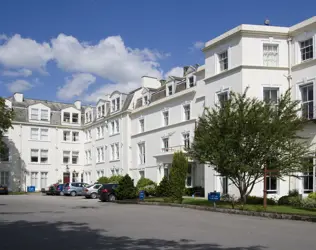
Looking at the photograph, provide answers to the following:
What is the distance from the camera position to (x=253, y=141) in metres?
22.7

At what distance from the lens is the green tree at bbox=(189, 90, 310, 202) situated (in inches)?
885

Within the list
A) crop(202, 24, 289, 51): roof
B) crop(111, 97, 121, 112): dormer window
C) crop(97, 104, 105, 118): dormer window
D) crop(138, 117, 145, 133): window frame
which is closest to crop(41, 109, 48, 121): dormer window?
crop(97, 104, 105, 118): dormer window

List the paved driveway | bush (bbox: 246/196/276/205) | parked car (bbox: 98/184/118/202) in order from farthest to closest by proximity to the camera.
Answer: parked car (bbox: 98/184/118/202) < bush (bbox: 246/196/276/205) < the paved driveway

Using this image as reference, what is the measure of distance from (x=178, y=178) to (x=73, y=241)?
55.1 feet

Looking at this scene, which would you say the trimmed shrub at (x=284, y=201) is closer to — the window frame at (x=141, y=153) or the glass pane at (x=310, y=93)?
the glass pane at (x=310, y=93)

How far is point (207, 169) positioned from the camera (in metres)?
32.8

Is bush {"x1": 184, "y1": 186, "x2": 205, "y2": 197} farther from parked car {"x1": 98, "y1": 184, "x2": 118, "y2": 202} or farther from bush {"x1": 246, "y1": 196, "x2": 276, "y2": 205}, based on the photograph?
bush {"x1": 246, "y1": 196, "x2": 276, "y2": 205}

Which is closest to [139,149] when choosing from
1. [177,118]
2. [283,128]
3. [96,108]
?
[177,118]

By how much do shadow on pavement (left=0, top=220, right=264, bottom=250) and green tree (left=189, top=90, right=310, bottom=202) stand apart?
32.7ft

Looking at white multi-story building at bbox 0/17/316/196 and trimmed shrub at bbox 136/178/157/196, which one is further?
trimmed shrub at bbox 136/178/157/196

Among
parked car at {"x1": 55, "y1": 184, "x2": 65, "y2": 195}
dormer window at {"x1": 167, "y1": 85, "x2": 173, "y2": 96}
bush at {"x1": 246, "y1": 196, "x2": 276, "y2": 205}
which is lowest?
parked car at {"x1": 55, "y1": 184, "x2": 65, "y2": 195}

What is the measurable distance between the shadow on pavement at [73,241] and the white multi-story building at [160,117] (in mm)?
14567

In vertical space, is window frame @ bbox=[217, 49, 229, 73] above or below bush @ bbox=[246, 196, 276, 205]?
above

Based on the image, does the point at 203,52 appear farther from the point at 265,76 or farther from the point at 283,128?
the point at 283,128
